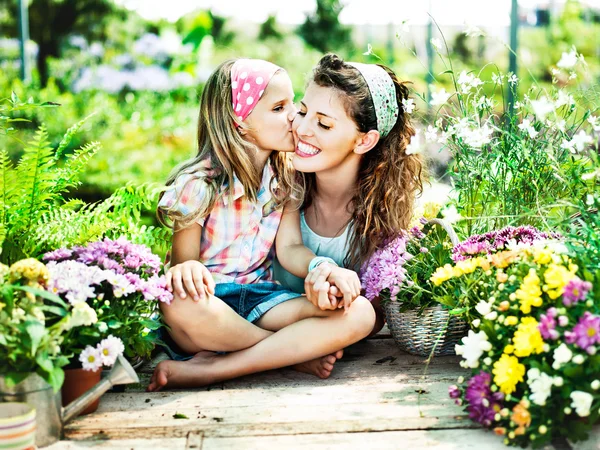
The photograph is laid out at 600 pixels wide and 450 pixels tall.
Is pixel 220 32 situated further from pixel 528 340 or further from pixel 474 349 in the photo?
pixel 528 340

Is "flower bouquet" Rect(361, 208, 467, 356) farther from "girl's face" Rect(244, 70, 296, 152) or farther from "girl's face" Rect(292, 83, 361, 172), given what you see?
"girl's face" Rect(244, 70, 296, 152)

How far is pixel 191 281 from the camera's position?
2.36m

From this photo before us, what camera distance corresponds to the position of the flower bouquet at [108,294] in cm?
198

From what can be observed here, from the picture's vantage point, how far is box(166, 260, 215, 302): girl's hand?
2.36m

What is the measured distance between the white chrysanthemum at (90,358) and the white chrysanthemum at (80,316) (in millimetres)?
104

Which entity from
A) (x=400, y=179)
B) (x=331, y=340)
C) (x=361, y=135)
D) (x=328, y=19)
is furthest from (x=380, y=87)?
(x=328, y=19)

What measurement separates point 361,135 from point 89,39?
914 cm

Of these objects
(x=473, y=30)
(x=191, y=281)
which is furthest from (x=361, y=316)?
(x=473, y=30)

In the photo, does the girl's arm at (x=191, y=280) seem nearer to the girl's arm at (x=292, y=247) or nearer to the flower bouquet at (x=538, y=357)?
the girl's arm at (x=292, y=247)

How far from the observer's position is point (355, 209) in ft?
9.68

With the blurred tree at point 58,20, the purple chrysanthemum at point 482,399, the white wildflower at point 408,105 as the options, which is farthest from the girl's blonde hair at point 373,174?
the blurred tree at point 58,20

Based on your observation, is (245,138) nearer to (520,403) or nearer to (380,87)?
(380,87)

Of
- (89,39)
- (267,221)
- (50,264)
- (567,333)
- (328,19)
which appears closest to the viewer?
(567,333)

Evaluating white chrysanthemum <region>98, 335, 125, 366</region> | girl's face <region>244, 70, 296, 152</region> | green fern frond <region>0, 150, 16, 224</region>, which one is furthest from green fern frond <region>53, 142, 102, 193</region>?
white chrysanthemum <region>98, 335, 125, 366</region>
